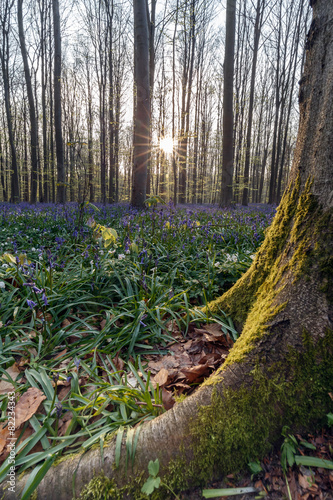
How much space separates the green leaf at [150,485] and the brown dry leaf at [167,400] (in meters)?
0.38

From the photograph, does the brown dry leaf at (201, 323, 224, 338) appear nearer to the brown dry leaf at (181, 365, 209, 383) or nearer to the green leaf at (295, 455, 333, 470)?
the brown dry leaf at (181, 365, 209, 383)

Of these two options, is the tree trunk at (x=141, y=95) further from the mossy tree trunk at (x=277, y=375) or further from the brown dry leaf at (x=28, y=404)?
the brown dry leaf at (x=28, y=404)

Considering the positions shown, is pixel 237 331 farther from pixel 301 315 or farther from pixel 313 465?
pixel 313 465

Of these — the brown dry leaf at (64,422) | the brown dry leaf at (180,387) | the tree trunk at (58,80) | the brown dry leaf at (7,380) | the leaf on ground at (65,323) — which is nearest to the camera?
the brown dry leaf at (64,422)

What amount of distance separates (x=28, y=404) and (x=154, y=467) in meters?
0.85

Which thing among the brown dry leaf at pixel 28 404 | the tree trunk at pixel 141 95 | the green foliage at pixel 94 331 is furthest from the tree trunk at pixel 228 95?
the brown dry leaf at pixel 28 404

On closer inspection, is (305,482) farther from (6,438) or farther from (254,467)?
(6,438)

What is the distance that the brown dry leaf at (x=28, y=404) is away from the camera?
4.41ft

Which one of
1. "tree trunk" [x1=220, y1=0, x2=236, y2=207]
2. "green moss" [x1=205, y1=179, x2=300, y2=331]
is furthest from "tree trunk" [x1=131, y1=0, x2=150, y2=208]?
"green moss" [x1=205, y1=179, x2=300, y2=331]

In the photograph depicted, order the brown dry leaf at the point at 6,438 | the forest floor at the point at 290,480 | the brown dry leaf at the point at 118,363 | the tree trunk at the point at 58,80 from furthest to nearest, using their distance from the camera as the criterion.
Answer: the tree trunk at the point at 58,80 < the brown dry leaf at the point at 118,363 < the brown dry leaf at the point at 6,438 < the forest floor at the point at 290,480

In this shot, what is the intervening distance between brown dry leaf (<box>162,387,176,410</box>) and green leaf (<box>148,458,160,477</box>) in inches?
13.9

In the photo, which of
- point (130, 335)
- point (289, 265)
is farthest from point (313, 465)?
point (130, 335)

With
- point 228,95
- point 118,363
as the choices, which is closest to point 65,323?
point 118,363

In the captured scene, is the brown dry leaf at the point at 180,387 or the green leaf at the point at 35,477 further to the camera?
the brown dry leaf at the point at 180,387
